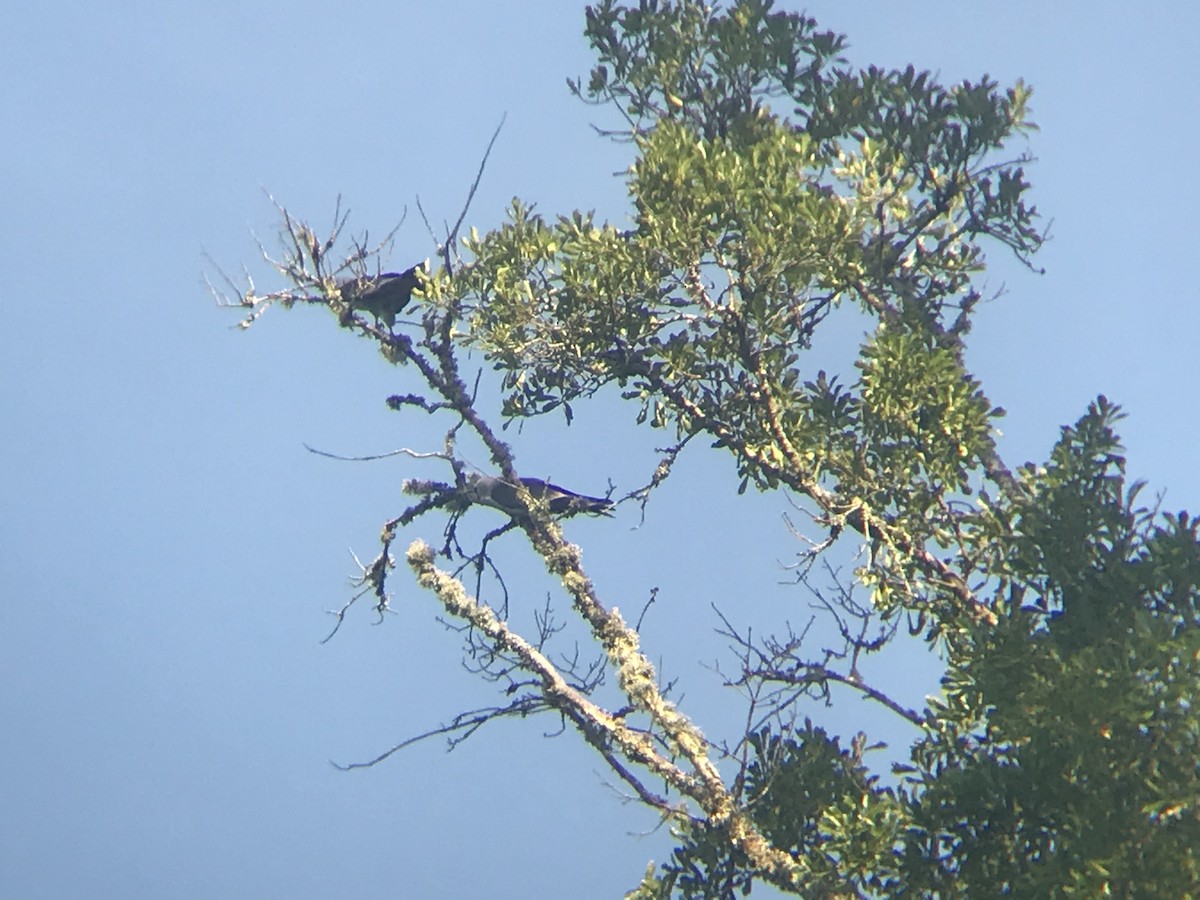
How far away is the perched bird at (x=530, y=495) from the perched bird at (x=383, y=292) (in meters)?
1.44

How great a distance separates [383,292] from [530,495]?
1954mm

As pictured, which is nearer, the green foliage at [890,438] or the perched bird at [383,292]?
the green foliage at [890,438]

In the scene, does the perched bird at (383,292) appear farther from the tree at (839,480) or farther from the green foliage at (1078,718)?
the green foliage at (1078,718)

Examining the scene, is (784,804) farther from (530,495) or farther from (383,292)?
(383,292)

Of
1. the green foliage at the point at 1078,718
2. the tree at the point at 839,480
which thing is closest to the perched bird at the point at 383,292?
the tree at the point at 839,480

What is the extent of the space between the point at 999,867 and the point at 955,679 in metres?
1.18

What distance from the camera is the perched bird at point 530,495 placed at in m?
11.2

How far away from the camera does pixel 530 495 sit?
1120 cm

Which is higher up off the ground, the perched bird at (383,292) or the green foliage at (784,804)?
the perched bird at (383,292)

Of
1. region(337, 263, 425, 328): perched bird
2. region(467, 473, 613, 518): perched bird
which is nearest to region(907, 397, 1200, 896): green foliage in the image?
region(467, 473, 613, 518): perched bird

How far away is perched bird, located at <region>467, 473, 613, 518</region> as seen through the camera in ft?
36.7

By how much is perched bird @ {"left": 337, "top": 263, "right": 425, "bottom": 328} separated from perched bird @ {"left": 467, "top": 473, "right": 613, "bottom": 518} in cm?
144

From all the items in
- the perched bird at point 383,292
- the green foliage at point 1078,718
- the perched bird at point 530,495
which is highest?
the perched bird at point 383,292

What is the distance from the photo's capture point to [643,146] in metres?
10.2
